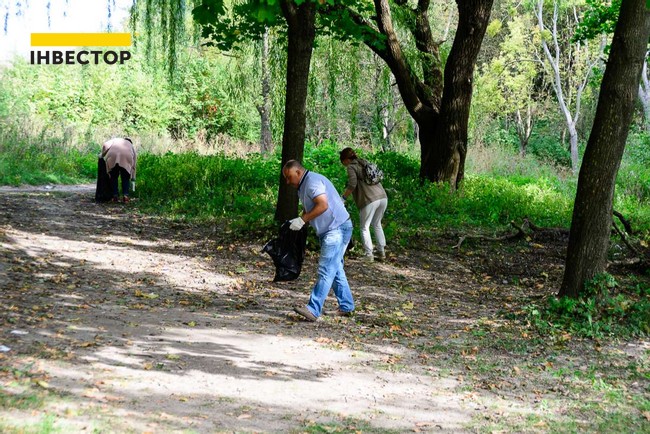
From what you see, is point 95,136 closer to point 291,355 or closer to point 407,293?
point 407,293

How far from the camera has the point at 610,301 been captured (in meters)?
8.42

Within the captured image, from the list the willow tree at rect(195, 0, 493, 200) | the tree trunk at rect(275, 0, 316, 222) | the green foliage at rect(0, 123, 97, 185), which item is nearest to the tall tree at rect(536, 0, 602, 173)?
the willow tree at rect(195, 0, 493, 200)

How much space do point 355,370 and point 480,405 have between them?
1.14 metres

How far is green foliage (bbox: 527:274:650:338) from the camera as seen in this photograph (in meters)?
8.05

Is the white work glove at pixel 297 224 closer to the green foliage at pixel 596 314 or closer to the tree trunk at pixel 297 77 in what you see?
the green foliage at pixel 596 314

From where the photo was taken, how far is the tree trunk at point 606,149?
8.12 m

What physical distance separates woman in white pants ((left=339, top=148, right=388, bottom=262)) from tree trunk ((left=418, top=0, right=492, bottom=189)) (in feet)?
17.1

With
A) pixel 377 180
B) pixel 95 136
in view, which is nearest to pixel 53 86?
pixel 95 136

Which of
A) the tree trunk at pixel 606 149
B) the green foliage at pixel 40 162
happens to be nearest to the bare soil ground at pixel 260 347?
the tree trunk at pixel 606 149

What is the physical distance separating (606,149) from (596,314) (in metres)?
1.80

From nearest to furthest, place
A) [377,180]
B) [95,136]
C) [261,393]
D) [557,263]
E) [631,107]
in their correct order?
[261,393] → [631,107] → [377,180] → [557,263] → [95,136]

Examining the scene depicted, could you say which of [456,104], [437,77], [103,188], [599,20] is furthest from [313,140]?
[599,20]

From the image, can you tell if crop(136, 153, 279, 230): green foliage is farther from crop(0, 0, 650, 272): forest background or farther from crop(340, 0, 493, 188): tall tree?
crop(340, 0, 493, 188): tall tree

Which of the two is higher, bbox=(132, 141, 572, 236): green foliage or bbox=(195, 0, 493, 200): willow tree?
bbox=(195, 0, 493, 200): willow tree
